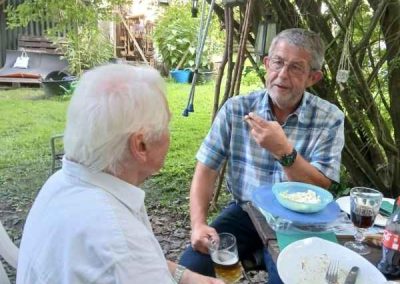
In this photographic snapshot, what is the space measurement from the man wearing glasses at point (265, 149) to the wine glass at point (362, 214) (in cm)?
42

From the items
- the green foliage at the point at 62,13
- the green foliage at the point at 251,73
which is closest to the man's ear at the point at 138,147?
the green foliage at the point at 251,73

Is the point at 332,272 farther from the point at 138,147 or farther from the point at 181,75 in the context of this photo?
the point at 181,75

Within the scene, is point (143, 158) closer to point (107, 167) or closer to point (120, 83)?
point (107, 167)

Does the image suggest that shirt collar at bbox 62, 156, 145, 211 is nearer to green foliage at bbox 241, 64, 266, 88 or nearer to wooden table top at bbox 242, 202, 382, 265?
wooden table top at bbox 242, 202, 382, 265

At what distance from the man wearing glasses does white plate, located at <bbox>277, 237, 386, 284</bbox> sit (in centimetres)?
55

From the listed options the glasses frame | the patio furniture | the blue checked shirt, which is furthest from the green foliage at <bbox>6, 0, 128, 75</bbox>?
the patio furniture

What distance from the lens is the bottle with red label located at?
47.7 inches

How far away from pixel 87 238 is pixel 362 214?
89cm

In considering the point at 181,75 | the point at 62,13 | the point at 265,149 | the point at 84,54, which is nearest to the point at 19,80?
the point at 84,54

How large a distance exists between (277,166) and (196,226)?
477 millimetres

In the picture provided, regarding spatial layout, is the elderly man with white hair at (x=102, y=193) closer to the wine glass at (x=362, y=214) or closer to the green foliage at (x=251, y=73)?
the wine glass at (x=362, y=214)

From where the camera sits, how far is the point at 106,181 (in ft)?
3.30

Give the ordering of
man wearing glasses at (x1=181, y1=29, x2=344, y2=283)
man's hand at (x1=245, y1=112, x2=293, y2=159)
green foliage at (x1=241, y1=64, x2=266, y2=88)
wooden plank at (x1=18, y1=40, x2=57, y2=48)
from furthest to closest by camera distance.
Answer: wooden plank at (x1=18, y1=40, x2=57, y2=48)
green foliage at (x1=241, y1=64, x2=266, y2=88)
man wearing glasses at (x1=181, y1=29, x2=344, y2=283)
man's hand at (x1=245, y1=112, x2=293, y2=159)

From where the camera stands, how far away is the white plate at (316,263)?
1169 millimetres
